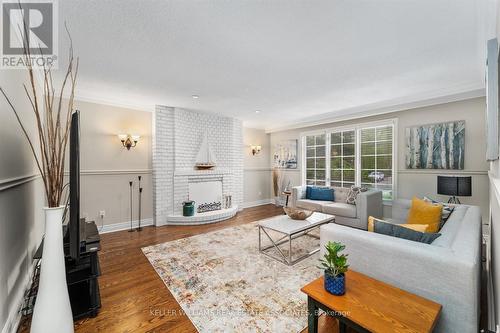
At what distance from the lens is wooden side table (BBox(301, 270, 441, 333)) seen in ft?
3.54

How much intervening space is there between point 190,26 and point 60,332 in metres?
2.48

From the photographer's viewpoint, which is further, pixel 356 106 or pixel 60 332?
pixel 356 106

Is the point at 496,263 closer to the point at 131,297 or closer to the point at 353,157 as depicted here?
the point at 131,297

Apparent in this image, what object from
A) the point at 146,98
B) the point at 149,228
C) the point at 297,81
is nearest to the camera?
the point at 297,81

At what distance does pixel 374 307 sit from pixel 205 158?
14.5ft

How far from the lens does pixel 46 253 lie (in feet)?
4.61

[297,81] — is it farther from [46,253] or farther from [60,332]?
[60,332]

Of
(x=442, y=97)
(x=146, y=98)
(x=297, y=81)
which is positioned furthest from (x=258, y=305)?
(x=442, y=97)

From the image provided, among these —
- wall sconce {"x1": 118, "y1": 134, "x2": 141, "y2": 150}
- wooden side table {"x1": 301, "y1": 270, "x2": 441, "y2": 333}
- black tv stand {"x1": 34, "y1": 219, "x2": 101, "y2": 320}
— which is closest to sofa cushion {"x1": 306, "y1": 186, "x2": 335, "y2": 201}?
wooden side table {"x1": 301, "y1": 270, "x2": 441, "y2": 333}

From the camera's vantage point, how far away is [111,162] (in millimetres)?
4023

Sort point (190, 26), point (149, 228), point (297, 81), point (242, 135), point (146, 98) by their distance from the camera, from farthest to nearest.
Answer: point (242, 135)
point (149, 228)
point (146, 98)
point (297, 81)
point (190, 26)

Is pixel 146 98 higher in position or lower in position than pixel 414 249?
higher

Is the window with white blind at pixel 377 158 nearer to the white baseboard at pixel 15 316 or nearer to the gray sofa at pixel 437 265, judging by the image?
the gray sofa at pixel 437 265

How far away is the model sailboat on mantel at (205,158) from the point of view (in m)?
5.00
